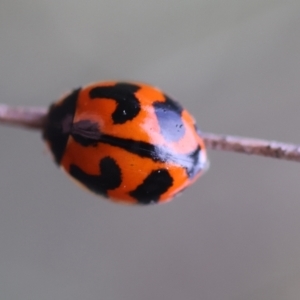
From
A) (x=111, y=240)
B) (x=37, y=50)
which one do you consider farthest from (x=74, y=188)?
(x=37, y=50)

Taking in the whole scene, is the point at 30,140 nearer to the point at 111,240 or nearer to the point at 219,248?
the point at 111,240

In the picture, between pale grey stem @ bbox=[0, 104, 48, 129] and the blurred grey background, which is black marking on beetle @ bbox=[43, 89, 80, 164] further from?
the blurred grey background

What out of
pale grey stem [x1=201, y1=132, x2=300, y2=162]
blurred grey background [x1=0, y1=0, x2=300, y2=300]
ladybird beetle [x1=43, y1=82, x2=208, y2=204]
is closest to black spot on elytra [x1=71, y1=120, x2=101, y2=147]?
ladybird beetle [x1=43, y1=82, x2=208, y2=204]

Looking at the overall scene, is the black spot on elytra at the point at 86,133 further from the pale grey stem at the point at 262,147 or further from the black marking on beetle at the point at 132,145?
the pale grey stem at the point at 262,147

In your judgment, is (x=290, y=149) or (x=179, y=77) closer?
(x=290, y=149)

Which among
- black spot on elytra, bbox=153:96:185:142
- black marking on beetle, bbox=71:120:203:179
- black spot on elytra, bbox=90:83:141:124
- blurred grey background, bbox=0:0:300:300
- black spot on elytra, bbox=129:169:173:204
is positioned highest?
black spot on elytra, bbox=90:83:141:124

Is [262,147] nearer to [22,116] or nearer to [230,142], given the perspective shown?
[230,142]

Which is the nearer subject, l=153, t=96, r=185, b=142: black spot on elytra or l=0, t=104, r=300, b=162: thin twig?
l=0, t=104, r=300, b=162: thin twig
